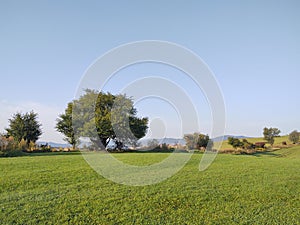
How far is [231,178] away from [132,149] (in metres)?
17.9

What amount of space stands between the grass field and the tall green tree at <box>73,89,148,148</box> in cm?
1637

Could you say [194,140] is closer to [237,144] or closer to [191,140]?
[191,140]

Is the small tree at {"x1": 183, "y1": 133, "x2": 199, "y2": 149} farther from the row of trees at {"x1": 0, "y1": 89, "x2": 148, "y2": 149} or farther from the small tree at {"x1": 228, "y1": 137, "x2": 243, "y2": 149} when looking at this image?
the small tree at {"x1": 228, "y1": 137, "x2": 243, "y2": 149}

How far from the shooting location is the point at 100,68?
913cm

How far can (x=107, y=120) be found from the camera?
84.1ft

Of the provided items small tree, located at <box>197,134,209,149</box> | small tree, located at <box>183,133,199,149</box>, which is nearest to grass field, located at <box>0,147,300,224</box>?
small tree, located at <box>183,133,199,149</box>

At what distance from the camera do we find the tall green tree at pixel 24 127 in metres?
26.7

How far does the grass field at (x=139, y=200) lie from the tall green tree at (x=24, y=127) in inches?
766

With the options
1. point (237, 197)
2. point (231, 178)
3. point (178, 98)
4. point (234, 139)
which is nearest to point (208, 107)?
point (178, 98)

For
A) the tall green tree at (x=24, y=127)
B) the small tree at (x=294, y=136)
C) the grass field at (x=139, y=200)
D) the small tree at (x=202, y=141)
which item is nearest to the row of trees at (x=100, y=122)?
the tall green tree at (x=24, y=127)

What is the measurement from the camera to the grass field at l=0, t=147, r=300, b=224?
5.15 m

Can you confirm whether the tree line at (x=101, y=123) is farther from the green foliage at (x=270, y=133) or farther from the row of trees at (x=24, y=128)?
the green foliage at (x=270, y=133)

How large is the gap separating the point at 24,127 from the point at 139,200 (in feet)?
80.6

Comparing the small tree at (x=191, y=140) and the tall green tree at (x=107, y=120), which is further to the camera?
the small tree at (x=191, y=140)
